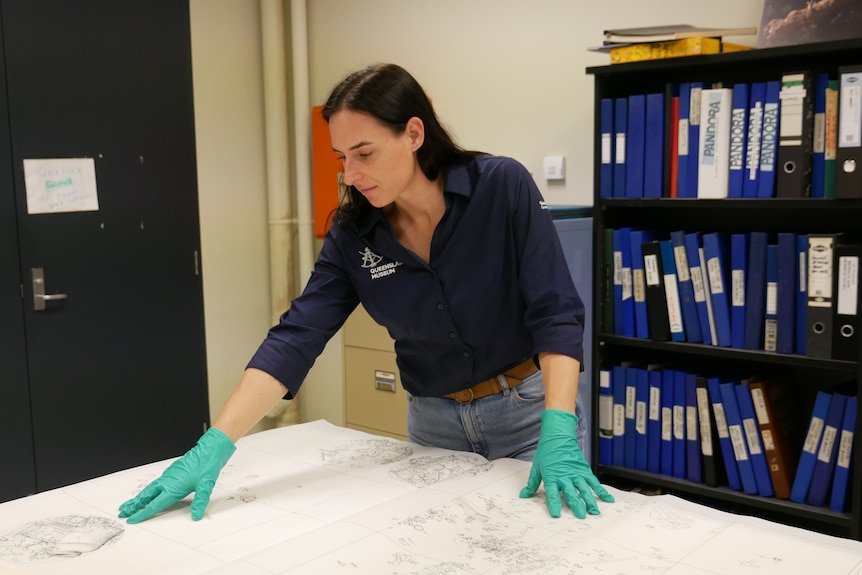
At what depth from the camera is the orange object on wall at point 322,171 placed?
10.7ft

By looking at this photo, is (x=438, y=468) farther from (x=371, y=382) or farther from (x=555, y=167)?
(x=555, y=167)

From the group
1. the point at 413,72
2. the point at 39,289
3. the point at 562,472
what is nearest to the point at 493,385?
the point at 562,472

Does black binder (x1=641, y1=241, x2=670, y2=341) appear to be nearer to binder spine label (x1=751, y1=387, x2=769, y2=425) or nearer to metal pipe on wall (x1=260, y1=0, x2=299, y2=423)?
binder spine label (x1=751, y1=387, x2=769, y2=425)

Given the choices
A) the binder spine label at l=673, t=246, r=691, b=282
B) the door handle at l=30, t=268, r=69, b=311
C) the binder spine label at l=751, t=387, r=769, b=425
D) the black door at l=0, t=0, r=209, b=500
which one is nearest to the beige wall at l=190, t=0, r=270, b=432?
the black door at l=0, t=0, r=209, b=500

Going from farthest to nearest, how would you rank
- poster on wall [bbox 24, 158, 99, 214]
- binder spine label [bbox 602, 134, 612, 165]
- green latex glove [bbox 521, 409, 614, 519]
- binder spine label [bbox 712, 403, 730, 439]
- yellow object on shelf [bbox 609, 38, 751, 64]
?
poster on wall [bbox 24, 158, 99, 214]
binder spine label [bbox 602, 134, 612, 165]
binder spine label [bbox 712, 403, 730, 439]
yellow object on shelf [bbox 609, 38, 751, 64]
green latex glove [bbox 521, 409, 614, 519]

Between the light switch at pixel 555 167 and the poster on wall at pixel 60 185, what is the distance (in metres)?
1.53

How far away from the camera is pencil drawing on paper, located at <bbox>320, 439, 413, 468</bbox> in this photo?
1468mm

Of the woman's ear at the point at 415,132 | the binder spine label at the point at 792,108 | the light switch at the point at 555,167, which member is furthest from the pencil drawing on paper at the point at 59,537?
the light switch at the point at 555,167

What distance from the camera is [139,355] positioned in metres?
2.88

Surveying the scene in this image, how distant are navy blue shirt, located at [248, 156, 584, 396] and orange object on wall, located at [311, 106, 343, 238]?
1.80 m

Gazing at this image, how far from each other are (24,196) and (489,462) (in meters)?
1.86

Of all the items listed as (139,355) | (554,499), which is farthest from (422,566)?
(139,355)

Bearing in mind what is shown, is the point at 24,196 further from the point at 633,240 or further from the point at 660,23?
the point at 660,23

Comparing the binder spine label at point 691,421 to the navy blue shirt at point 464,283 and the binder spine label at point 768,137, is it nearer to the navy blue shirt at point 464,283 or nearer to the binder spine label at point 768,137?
the binder spine label at point 768,137
